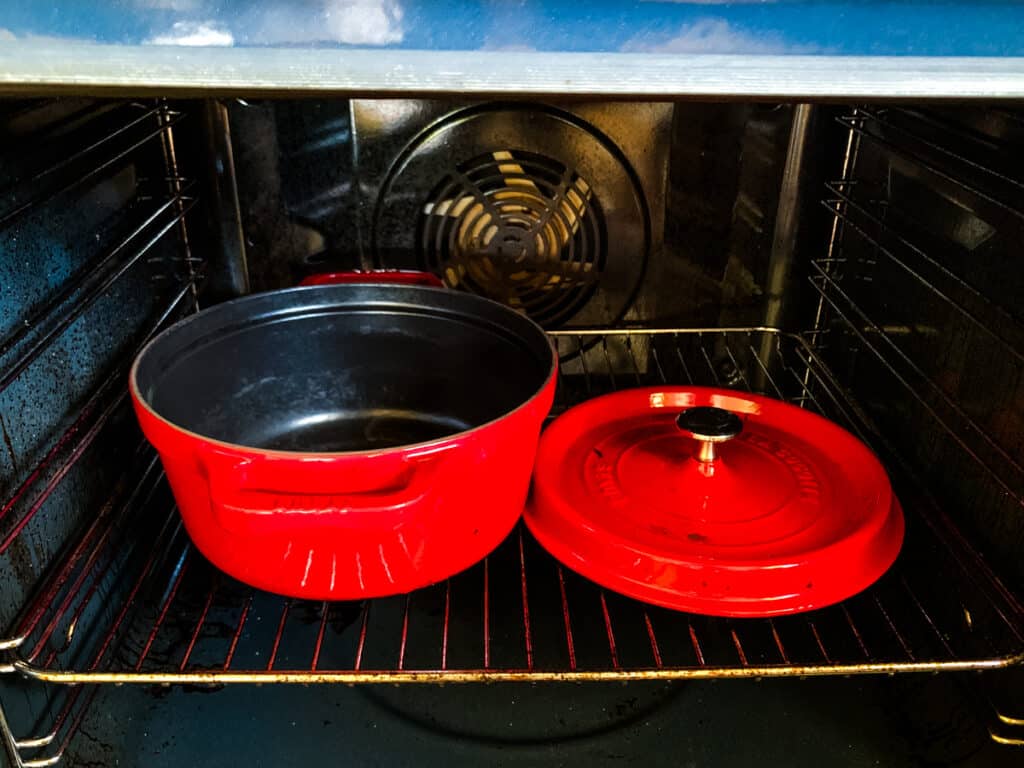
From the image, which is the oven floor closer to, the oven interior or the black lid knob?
the oven interior

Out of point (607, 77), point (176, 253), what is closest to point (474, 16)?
point (607, 77)

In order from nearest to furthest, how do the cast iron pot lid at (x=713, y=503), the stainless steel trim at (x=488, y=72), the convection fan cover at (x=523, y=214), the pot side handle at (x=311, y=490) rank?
the stainless steel trim at (x=488, y=72), the pot side handle at (x=311, y=490), the cast iron pot lid at (x=713, y=503), the convection fan cover at (x=523, y=214)

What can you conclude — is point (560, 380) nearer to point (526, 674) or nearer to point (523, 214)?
point (523, 214)


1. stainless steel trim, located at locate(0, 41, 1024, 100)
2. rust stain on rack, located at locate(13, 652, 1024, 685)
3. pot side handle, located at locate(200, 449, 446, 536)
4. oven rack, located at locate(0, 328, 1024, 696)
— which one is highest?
stainless steel trim, located at locate(0, 41, 1024, 100)

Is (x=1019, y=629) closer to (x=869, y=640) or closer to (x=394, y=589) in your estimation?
(x=869, y=640)

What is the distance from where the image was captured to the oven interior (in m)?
0.68

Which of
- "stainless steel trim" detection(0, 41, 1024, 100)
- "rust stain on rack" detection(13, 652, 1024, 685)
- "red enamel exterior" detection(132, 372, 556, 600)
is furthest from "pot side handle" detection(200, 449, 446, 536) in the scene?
"stainless steel trim" detection(0, 41, 1024, 100)

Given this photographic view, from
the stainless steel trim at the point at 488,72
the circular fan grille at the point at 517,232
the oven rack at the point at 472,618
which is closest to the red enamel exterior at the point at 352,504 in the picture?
the oven rack at the point at 472,618

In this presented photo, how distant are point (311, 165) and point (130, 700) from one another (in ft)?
1.88

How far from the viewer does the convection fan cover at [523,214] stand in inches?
37.8

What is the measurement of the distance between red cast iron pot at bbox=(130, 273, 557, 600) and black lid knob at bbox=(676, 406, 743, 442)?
0.47 feet

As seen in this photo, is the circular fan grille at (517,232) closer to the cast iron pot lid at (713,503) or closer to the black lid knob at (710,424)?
the cast iron pot lid at (713,503)

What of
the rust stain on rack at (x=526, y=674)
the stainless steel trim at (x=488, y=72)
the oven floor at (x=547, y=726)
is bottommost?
the oven floor at (x=547, y=726)

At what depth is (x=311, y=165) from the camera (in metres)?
0.96
